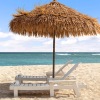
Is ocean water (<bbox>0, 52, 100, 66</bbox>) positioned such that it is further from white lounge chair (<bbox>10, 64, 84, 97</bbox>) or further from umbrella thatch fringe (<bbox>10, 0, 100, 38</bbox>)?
white lounge chair (<bbox>10, 64, 84, 97</bbox>)

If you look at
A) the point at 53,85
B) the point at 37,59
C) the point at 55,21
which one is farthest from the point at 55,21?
the point at 37,59

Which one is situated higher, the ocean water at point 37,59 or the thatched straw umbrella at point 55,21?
the thatched straw umbrella at point 55,21

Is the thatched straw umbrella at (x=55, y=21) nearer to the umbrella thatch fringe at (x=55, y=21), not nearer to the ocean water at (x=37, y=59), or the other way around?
the umbrella thatch fringe at (x=55, y=21)

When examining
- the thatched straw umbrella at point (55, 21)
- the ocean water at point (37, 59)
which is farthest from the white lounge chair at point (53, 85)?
the ocean water at point (37, 59)

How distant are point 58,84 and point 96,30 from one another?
1522 millimetres

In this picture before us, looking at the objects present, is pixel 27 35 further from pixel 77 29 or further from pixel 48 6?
pixel 77 29

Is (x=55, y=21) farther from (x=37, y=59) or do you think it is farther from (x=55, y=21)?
(x=37, y=59)

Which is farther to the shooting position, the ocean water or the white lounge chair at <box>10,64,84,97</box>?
the ocean water

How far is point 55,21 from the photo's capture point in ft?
19.0

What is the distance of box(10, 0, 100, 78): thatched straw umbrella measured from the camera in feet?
19.1

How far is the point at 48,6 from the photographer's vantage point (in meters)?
6.30

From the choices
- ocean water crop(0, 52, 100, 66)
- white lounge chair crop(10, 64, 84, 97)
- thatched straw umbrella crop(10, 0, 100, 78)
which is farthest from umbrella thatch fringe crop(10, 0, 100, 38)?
ocean water crop(0, 52, 100, 66)

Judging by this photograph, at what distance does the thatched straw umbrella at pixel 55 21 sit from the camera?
19.1 ft

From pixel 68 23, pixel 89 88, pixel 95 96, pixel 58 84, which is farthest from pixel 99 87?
pixel 68 23
